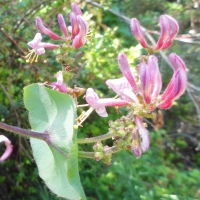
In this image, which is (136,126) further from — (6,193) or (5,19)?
(6,193)

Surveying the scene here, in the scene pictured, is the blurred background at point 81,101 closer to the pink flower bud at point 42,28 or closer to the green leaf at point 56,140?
the pink flower bud at point 42,28

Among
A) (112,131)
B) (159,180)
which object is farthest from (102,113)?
(159,180)

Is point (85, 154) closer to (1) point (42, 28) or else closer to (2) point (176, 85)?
(2) point (176, 85)

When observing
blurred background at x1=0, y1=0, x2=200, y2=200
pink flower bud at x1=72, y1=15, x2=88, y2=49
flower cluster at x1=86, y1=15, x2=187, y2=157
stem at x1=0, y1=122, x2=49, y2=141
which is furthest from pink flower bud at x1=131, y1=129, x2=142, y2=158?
blurred background at x1=0, y1=0, x2=200, y2=200

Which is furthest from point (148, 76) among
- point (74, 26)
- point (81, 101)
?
point (81, 101)

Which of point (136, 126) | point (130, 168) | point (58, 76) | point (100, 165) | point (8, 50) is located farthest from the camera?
point (100, 165)

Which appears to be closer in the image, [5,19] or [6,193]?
[5,19]
